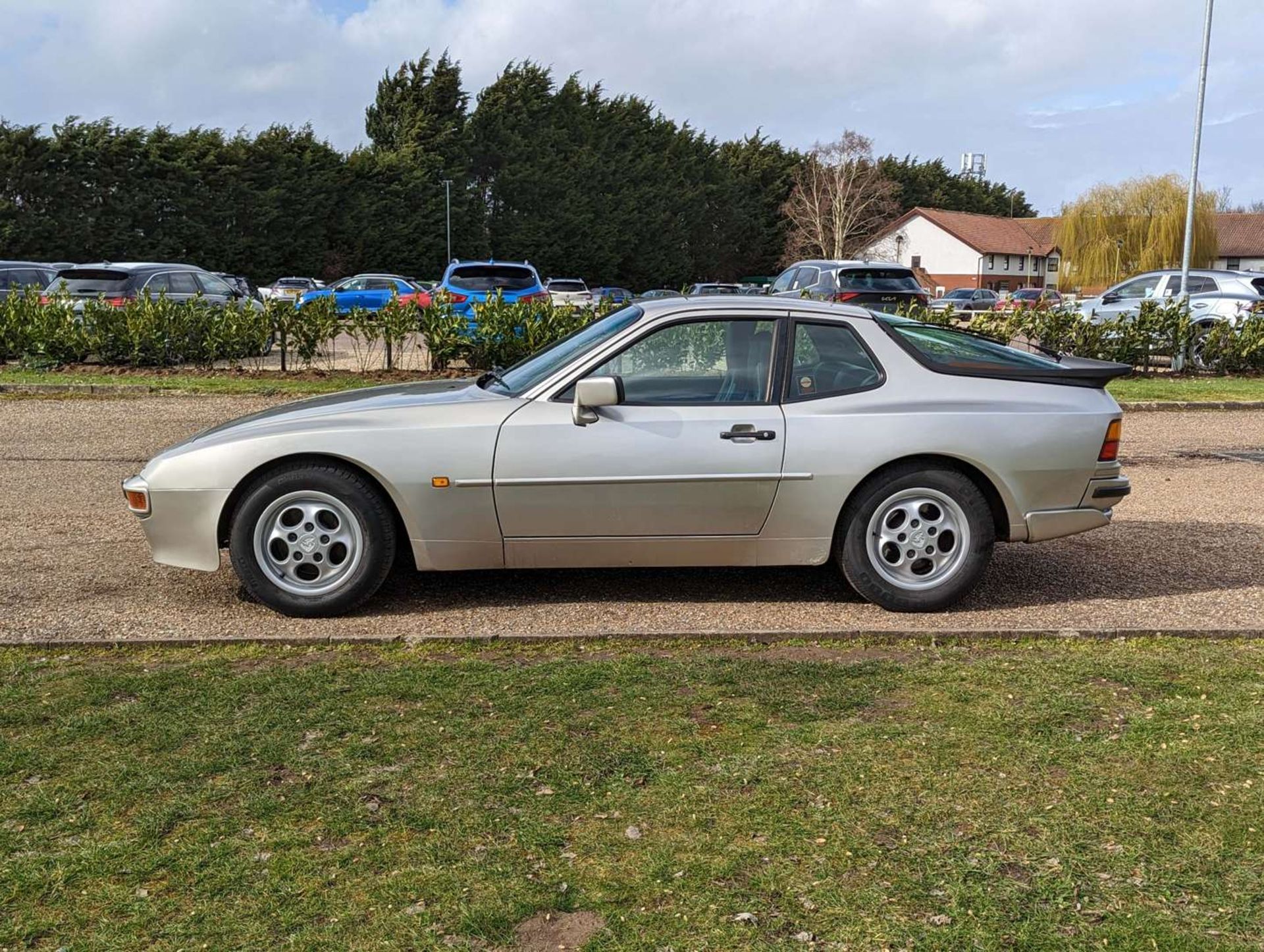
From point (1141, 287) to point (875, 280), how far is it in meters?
6.94

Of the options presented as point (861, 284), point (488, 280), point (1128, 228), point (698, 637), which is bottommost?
point (698, 637)

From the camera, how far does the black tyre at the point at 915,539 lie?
18.9 ft

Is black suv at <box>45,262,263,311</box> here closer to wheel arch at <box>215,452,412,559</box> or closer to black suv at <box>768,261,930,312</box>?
black suv at <box>768,261,930,312</box>

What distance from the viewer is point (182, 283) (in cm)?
2056

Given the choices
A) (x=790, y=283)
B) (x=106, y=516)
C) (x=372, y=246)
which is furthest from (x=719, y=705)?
(x=372, y=246)

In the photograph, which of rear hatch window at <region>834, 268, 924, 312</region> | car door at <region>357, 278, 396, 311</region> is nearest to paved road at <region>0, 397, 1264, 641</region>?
rear hatch window at <region>834, 268, 924, 312</region>

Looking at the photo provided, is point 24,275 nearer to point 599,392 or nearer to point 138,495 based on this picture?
point 138,495

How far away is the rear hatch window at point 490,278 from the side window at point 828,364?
18937 mm

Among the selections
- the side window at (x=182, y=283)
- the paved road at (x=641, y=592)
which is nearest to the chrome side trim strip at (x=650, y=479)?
the paved road at (x=641, y=592)

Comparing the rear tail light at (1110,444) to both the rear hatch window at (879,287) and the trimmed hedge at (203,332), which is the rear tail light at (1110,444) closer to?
the trimmed hedge at (203,332)

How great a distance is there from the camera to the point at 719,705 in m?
4.53

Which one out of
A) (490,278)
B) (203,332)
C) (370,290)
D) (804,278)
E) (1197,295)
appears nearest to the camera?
(203,332)

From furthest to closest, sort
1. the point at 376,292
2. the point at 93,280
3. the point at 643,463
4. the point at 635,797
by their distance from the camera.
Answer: the point at 376,292 < the point at 93,280 < the point at 643,463 < the point at 635,797

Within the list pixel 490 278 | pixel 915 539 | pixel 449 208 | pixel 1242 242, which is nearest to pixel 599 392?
pixel 915 539
